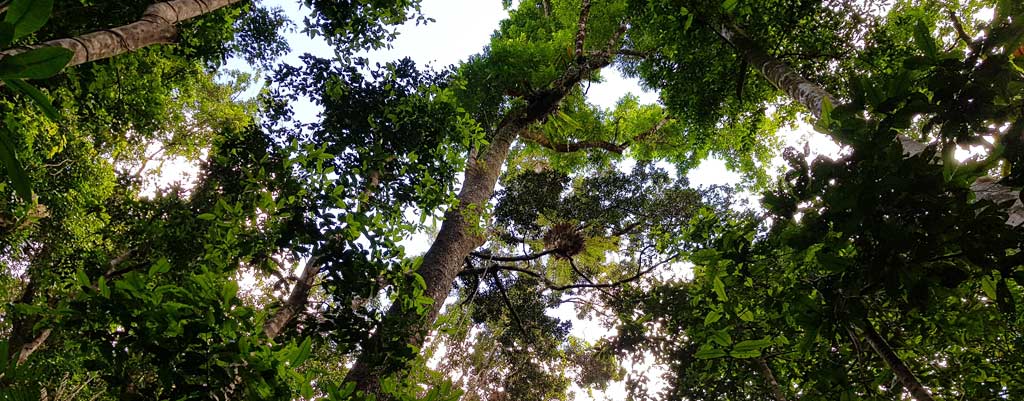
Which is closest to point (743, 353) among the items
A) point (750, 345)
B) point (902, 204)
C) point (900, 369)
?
point (750, 345)

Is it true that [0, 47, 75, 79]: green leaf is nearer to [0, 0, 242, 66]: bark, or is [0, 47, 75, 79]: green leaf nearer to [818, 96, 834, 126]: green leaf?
[0, 0, 242, 66]: bark

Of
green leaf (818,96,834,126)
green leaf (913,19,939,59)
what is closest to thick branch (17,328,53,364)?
green leaf (818,96,834,126)

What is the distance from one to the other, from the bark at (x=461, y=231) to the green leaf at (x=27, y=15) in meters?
1.90

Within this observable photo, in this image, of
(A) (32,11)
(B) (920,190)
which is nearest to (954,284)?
(B) (920,190)

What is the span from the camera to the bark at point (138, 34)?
6.42ft


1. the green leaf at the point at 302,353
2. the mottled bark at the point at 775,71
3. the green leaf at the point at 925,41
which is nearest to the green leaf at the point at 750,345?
the green leaf at the point at 925,41

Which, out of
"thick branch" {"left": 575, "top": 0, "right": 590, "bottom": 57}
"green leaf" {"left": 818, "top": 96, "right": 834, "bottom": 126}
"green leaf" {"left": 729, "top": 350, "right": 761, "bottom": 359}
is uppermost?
"thick branch" {"left": 575, "top": 0, "right": 590, "bottom": 57}

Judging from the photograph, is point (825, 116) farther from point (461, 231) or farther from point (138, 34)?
point (461, 231)

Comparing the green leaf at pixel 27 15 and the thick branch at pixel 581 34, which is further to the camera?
the thick branch at pixel 581 34

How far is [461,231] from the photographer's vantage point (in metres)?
5.06

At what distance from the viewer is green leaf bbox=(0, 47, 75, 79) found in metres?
0.73

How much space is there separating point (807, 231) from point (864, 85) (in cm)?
50

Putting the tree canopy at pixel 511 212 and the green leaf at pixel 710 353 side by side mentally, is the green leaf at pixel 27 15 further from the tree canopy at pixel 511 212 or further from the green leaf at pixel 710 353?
the green leaf at pixel 710 353

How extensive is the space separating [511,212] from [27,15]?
657 cm
